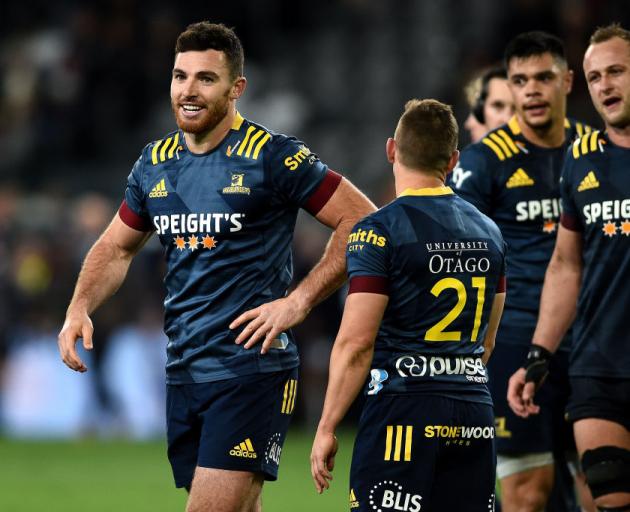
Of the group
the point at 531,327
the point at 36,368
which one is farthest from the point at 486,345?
the point at 36,368

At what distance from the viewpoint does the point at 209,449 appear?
6.30 metres

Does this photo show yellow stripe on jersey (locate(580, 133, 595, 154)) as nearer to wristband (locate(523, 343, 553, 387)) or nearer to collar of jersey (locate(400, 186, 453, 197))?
wristband (locate(523, 343, 553, 387))

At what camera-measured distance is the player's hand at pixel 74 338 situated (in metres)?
6.41

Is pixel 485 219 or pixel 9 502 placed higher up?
pixel 485 219

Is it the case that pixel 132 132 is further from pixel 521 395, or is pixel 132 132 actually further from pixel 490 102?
pixel 521 395

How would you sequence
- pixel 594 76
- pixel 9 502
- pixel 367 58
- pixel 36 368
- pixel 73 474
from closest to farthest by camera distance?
pixel 594 76 → pixel 9 502 → pixel 73 474 → pixel 36 368 → pixel 367 58

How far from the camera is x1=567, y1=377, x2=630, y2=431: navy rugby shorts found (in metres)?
6.45

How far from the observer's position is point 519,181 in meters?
7.69

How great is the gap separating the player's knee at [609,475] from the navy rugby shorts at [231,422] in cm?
141

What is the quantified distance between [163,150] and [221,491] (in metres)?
1.65

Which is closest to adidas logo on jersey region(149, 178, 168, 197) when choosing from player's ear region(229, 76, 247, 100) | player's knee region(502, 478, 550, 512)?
player's ear region(229, 76, 247, 100)

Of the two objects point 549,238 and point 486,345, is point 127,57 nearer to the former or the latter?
point 549,238

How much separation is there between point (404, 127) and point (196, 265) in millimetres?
1296

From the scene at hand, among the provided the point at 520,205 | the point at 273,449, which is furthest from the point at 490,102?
the point at 273,449
